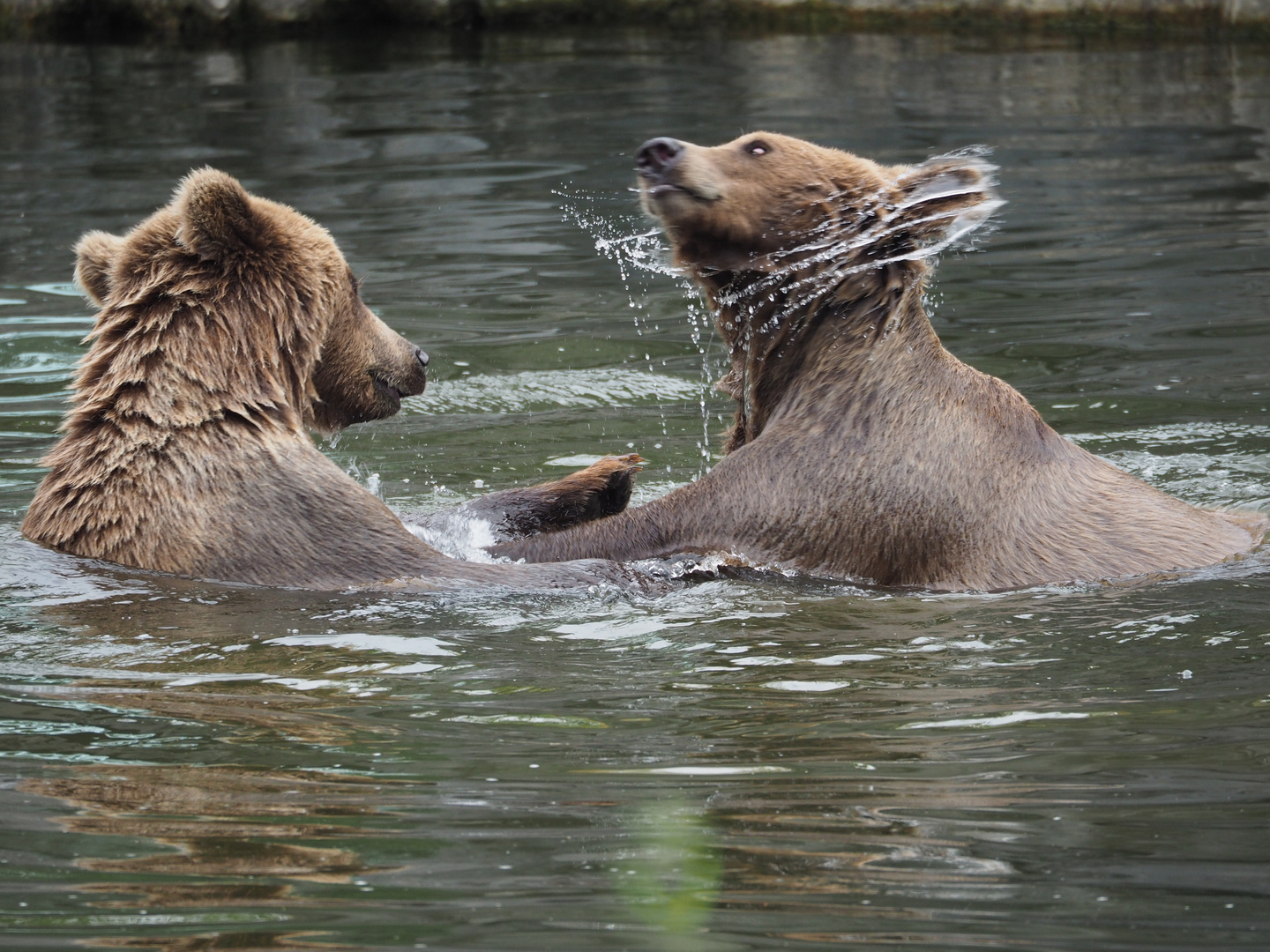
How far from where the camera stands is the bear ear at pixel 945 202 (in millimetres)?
6113

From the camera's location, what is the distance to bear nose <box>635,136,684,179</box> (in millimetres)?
6022

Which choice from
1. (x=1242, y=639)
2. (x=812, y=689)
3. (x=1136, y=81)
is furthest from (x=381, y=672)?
(x=1136, y=81)

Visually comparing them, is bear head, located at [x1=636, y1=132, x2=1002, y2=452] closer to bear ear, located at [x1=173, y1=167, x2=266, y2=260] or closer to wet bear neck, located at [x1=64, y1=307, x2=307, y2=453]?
bear ear, located at [x1=173, y1=167, x2=266, y2=260]

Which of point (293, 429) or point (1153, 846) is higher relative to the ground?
point (293, 429)

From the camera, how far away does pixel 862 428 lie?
605 centimetres

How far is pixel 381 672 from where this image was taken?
4582 millimetres

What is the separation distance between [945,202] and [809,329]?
69 cm

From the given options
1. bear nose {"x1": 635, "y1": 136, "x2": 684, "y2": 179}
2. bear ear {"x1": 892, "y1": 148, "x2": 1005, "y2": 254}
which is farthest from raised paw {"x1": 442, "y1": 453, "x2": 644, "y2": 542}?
bear ear {"x1": 892, "y1": 148, "x2": 1005, "y2": 254}

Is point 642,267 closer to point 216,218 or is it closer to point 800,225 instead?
point 800,225

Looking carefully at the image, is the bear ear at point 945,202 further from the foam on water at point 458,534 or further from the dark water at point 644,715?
the foam on water at point 458,534

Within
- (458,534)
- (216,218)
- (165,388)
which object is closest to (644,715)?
(165,388)

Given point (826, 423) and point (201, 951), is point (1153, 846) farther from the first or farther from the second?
point (826, 423)

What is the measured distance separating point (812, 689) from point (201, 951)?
2125 millimetres

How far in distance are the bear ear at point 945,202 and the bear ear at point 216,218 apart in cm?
236
